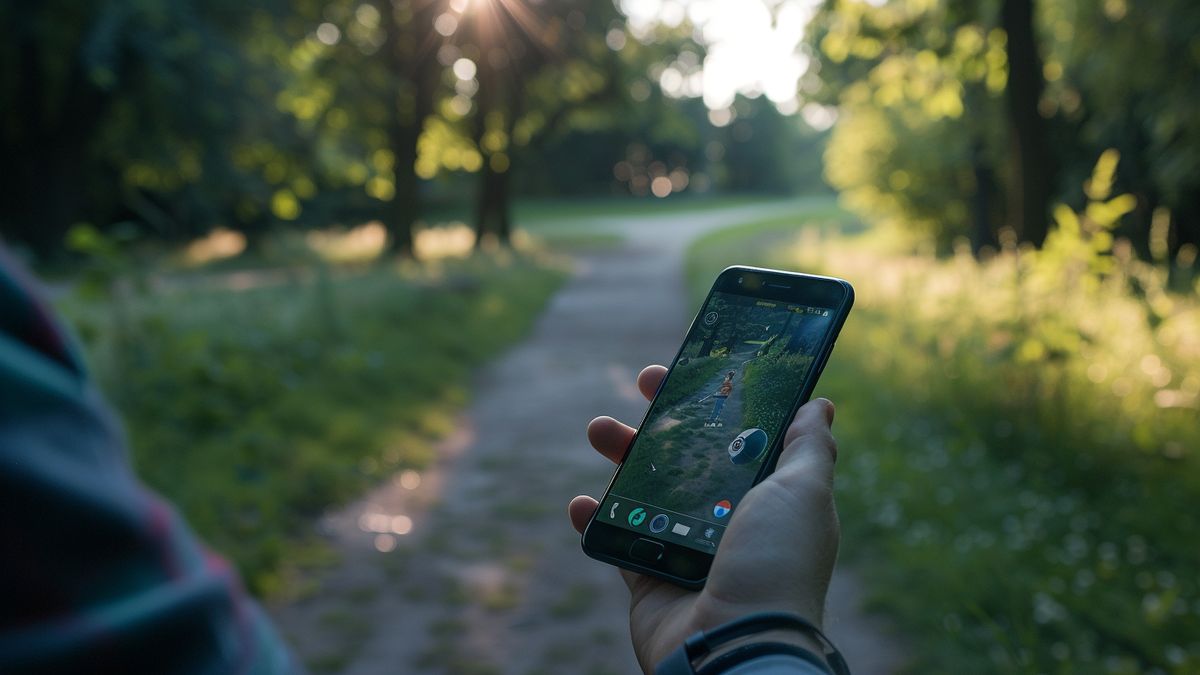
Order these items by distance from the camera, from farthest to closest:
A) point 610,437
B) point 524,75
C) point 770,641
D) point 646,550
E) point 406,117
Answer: point 524,75
point 406,117
point 610,437
point 646,550
point 770,641

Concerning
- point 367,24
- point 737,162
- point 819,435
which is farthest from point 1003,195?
point 737,162

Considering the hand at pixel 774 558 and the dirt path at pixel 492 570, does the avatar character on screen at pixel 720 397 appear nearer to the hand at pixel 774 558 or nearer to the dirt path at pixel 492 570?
the hand at pixel 774 558

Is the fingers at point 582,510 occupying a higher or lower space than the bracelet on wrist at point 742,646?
lower

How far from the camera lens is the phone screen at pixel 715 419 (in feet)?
6.04

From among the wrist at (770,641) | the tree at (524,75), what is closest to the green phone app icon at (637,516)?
the wrist at (770,641)

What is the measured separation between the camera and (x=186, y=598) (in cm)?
86

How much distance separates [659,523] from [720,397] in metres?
0.27

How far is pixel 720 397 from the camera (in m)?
1.96

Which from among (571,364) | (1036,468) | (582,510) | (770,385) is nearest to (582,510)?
(582,510)

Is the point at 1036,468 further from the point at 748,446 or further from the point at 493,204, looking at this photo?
the point at 493,204

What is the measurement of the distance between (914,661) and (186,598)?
369 cm

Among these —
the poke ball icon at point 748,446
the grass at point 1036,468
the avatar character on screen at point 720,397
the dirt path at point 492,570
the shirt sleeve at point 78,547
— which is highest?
the shirt sleeve at point 78,547

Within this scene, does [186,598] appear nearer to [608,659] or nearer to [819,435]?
[819,435]

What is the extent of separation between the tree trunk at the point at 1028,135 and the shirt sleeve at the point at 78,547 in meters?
9.02
